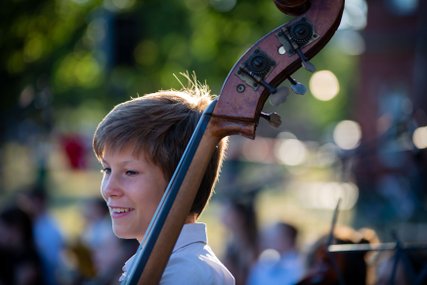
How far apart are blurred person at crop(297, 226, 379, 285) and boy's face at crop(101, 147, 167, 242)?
0.89 metres

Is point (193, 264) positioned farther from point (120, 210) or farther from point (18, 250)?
point (18, 250)

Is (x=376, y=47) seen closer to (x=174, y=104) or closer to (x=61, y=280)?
(x=61, y=280)

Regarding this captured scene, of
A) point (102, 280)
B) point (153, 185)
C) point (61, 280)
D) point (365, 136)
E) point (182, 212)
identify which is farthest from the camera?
point (365, 136)

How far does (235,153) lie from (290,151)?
16.2 meters

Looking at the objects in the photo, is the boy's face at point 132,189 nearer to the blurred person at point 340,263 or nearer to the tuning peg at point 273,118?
the tuning peg at point 273,118

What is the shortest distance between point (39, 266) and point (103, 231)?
1.27 meters

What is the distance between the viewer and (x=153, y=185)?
218cm

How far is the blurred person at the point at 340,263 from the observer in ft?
9.98

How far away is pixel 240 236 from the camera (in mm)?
6148

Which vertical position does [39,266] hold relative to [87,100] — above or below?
below

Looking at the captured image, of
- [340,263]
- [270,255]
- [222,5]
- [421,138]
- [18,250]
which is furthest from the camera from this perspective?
[222,5]

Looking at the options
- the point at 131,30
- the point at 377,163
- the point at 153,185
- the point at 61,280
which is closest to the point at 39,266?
the point at 61,280

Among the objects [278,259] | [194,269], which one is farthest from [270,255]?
[194,269]

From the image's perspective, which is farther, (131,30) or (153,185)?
(131,30)
